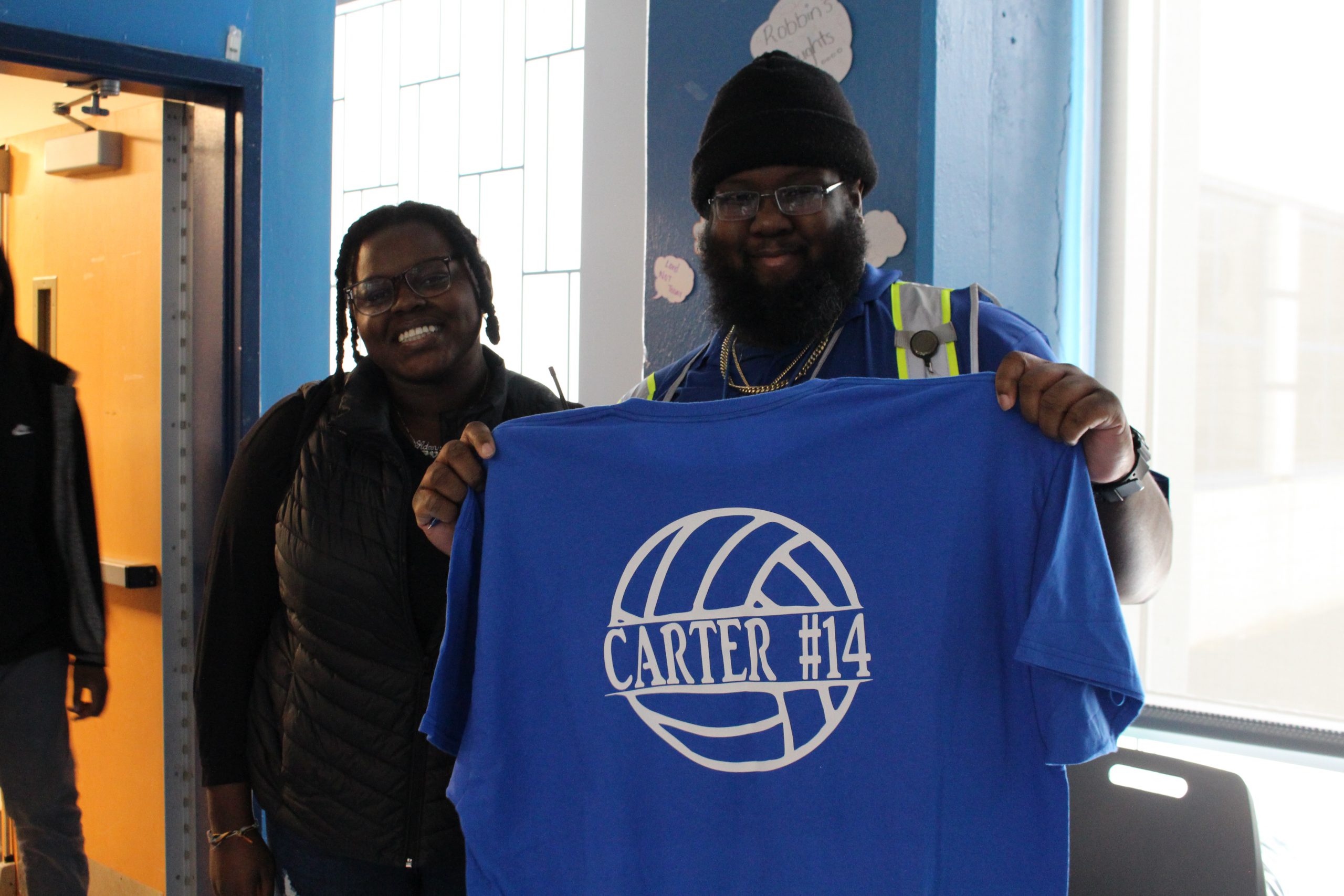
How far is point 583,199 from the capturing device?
2.99 metres

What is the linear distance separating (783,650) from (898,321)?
52 centimetres

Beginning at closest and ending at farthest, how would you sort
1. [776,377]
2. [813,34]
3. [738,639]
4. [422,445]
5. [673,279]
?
[738,639], [776,377], [422,445], [813,34], [673,279]

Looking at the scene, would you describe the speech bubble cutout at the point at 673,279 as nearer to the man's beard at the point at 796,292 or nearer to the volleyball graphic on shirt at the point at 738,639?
the man's beard at the point at 796,292

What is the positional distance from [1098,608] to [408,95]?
4.38m

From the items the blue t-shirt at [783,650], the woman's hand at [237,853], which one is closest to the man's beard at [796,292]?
the blue t-shirt at [783,650]

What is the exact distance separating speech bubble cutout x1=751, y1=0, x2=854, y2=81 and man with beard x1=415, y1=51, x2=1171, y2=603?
0.68 m

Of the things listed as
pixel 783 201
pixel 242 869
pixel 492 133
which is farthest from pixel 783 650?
pixel 492 133

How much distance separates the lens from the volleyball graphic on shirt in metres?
1.11

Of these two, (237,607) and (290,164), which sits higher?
(290,164)

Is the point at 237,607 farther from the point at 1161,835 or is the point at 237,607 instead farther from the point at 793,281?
the point at 1161,835

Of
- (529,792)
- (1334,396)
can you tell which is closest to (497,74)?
(1334,396)

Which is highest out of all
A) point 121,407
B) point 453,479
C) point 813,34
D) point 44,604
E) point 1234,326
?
point 813,34

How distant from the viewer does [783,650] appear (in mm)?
1124

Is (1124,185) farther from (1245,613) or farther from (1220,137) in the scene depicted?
(1245,613)
